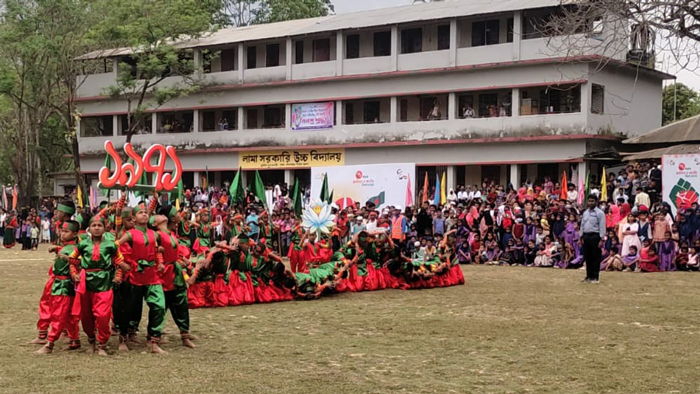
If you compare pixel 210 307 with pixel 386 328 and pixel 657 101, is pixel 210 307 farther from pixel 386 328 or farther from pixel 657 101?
pixel 657 101

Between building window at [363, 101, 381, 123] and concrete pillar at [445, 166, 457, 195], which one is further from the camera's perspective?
building window at [363, 101, 381, 123]

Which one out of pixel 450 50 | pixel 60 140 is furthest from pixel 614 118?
pixel 60 140

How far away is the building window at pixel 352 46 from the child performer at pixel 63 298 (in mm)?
30705

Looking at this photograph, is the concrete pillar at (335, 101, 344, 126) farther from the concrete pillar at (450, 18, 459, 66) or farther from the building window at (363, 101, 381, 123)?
the concrete pillar at (450, 18, 459, 66)

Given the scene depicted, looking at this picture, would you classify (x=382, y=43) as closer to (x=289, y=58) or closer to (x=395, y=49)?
(x=395, y=49)

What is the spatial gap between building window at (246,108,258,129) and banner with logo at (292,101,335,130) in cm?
335

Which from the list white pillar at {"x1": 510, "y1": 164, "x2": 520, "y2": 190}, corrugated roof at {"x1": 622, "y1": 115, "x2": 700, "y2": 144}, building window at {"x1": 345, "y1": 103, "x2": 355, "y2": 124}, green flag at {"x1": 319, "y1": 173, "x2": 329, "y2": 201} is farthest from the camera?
building window at {"x1": 345, "y1": 103, "x2": 355, "y2": 124}

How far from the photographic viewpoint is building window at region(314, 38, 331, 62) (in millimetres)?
39719

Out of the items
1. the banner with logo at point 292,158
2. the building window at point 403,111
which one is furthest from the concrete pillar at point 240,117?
the building window at point 403,111

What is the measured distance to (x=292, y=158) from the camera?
3969 centimetres

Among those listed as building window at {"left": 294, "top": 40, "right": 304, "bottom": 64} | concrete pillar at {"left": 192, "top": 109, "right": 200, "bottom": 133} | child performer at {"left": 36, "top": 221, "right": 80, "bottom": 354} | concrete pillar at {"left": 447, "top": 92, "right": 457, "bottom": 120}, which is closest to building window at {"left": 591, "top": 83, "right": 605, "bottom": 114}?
concrete pillar at {"left": 447, "top": 92, "right": 457, "bottom": 120}

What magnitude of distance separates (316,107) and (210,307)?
26.8 meters

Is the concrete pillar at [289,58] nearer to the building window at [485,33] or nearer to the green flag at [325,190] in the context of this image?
the building window at [485,33]

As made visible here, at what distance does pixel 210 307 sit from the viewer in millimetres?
12758
